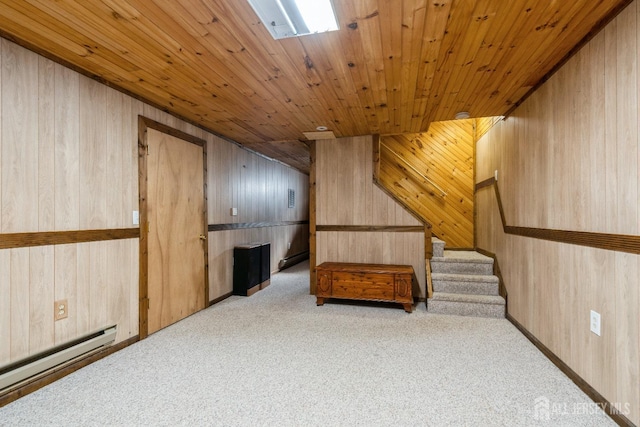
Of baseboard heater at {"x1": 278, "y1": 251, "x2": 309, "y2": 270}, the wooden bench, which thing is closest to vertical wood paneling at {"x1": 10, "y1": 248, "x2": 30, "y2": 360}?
the wooden bench

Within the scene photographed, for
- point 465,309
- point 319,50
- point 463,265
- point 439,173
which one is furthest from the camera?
point 439,173

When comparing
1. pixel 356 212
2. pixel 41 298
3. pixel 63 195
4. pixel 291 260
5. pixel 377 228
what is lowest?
pixel 291 260

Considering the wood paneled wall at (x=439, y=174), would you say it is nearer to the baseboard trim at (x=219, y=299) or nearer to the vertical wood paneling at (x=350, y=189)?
the vertical wood paneling at (x=350, y=189)

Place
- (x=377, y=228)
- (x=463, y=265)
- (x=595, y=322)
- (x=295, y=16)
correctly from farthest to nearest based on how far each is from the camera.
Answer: (x=377, y=228) → (x=463, y=265) → (x=595, y=322) → (x=295, y=16)

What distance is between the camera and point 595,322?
1990mm

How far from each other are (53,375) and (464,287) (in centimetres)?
416

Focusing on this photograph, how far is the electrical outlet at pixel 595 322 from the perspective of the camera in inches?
77.2

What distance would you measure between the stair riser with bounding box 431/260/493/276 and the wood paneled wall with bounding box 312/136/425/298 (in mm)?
186

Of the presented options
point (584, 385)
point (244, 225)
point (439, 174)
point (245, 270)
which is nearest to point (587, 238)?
point (584, 385)

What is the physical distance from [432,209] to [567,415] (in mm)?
3785

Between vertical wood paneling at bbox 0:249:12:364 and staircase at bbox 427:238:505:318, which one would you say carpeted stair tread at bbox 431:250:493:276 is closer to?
staircase at bbox 427:238:505:318

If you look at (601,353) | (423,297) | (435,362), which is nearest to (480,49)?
(601,353)

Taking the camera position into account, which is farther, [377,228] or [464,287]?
[377,228]

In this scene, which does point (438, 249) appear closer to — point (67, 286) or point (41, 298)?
point (67, 286)
